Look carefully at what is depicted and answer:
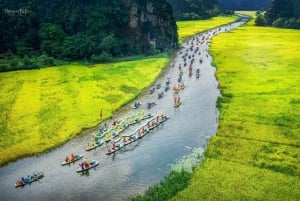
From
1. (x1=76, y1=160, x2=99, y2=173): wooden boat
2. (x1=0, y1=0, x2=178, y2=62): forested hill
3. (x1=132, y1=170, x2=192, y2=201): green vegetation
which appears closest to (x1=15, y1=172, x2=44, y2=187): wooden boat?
(x1=76, y1=160, x2=99, y2=173): wooden boat

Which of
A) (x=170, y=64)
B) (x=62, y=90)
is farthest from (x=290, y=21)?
(x=62, y=90)

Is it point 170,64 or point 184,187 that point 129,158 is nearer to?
point 184,187

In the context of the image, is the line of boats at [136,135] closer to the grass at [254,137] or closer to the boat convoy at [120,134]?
the boat convoy at [120,134]

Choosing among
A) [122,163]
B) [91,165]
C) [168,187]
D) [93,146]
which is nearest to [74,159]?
[91,165]

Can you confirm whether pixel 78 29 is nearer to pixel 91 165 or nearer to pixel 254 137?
pixel 91 165

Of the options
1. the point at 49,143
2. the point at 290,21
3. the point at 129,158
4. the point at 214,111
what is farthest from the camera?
the point at 290,21

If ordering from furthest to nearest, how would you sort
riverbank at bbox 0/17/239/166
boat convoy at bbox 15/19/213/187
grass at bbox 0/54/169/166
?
grass at bbox 0/54/169/166, riverbank at bbox 0/17/239/166, boat convoy at bbox 15/19/213/187

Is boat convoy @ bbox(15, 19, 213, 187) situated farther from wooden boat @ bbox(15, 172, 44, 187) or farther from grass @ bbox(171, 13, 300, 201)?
grass @ bbox(171, 13, 300, 201)
